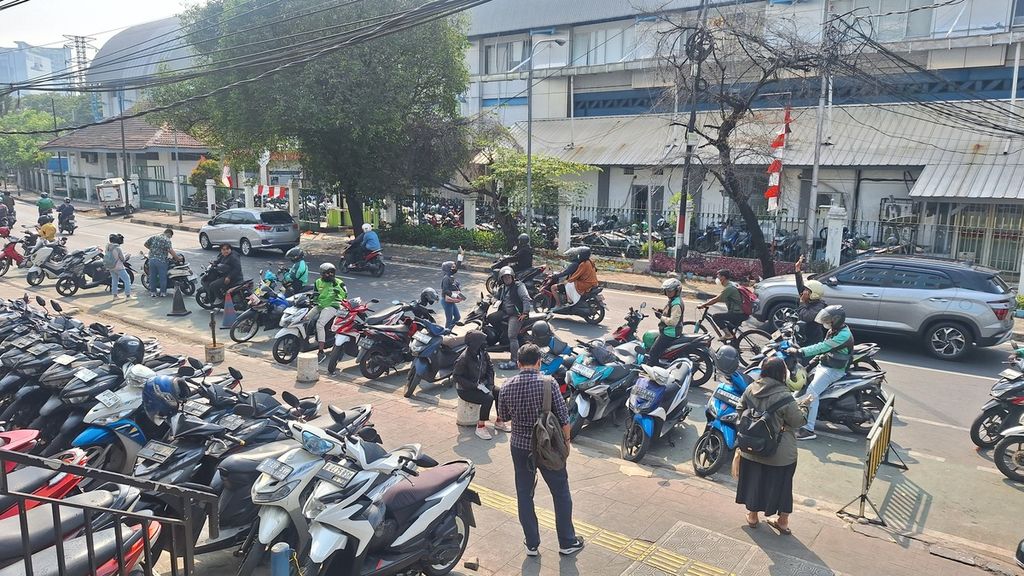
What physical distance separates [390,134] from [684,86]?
9.65 m

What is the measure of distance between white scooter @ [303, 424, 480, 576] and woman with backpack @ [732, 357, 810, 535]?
2.30 m

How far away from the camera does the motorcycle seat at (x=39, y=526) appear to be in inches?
160

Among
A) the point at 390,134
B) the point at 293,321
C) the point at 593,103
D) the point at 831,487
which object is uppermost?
the point at 593,103

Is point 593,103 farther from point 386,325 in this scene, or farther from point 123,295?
point 386,325

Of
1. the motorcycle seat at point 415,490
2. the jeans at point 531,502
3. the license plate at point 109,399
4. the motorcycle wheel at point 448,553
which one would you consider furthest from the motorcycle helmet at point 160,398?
the jeans at point 531,502

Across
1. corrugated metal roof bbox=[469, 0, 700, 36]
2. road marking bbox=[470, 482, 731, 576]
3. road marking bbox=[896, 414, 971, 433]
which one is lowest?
road marking bbox=[470, 482, 731, 576]

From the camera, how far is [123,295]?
16.8 meters

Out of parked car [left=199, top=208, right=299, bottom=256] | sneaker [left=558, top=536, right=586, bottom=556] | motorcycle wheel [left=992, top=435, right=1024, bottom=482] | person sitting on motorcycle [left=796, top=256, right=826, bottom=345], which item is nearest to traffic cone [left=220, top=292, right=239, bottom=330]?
sneaker [left=558, top=536, right=586, bottom=556]

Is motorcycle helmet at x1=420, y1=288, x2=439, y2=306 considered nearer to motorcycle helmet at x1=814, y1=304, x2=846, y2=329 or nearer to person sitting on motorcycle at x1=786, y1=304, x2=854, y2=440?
person sitting on motorcycle at x1=786, y1=304, x2=854, y2=440

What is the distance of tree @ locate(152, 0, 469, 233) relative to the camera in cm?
2094

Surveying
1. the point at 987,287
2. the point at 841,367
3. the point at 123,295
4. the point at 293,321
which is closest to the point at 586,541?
the point at 841,367

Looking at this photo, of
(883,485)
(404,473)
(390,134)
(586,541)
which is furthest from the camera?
(390,134)

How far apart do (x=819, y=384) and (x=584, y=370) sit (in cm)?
271

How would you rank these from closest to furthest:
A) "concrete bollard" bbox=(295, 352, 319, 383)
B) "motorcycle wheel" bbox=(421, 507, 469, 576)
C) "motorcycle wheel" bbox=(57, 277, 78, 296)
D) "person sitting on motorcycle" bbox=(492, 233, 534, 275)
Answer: "motorcycle wheel" bbox=(421, 507, 469, 576), "concrete bollard" bbox=(295, 352, 319, 383), "person sitting on motorcycle" bbox=(492, 233, 534, 275), "motorcycle wheel" bbox=(57, 277, 78, 296)
